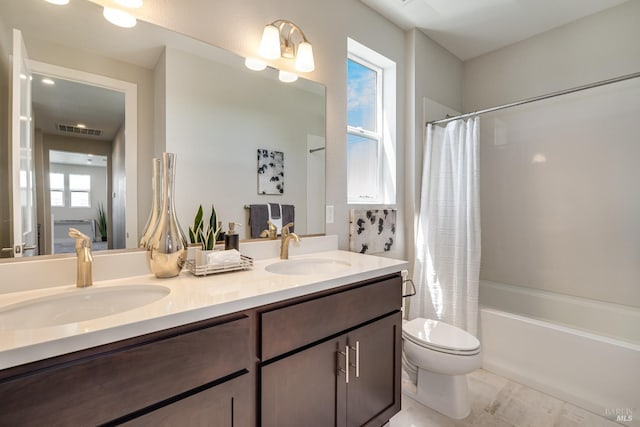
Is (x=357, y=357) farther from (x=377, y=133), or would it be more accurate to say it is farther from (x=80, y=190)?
(x=377, y=133)

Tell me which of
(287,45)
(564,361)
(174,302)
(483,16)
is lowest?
(564,361)

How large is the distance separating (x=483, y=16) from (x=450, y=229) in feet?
5.14

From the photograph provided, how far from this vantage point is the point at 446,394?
1627 millimetres

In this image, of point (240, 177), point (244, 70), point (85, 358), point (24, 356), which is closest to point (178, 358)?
point (85, 358)

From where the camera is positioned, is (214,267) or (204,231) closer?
(214,267)

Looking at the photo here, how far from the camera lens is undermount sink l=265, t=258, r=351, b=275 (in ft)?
4.83

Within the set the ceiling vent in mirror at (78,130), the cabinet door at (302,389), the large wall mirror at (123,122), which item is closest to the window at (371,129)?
the large wall mirror at (123,122)

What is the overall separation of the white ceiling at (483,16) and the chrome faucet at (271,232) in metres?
1.64

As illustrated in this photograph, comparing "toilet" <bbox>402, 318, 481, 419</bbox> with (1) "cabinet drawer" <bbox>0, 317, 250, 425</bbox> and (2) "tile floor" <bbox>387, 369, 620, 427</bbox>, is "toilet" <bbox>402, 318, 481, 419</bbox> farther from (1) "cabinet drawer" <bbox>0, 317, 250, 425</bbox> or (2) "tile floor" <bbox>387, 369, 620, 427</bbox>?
(1) "cabinet drawer" <bbox>0, 317, 250, 425</bbox>

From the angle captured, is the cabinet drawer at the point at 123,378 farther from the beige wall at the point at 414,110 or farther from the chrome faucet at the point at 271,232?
the beige wall at the point at 414,110

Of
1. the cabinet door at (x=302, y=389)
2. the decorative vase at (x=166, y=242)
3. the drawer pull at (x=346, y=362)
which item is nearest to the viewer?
the cabinet door at (x=302, y=389)

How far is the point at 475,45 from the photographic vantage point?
8.34 feet

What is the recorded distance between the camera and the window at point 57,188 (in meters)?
→ 1.03

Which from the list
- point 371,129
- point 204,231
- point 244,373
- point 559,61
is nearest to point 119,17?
point 204,231
